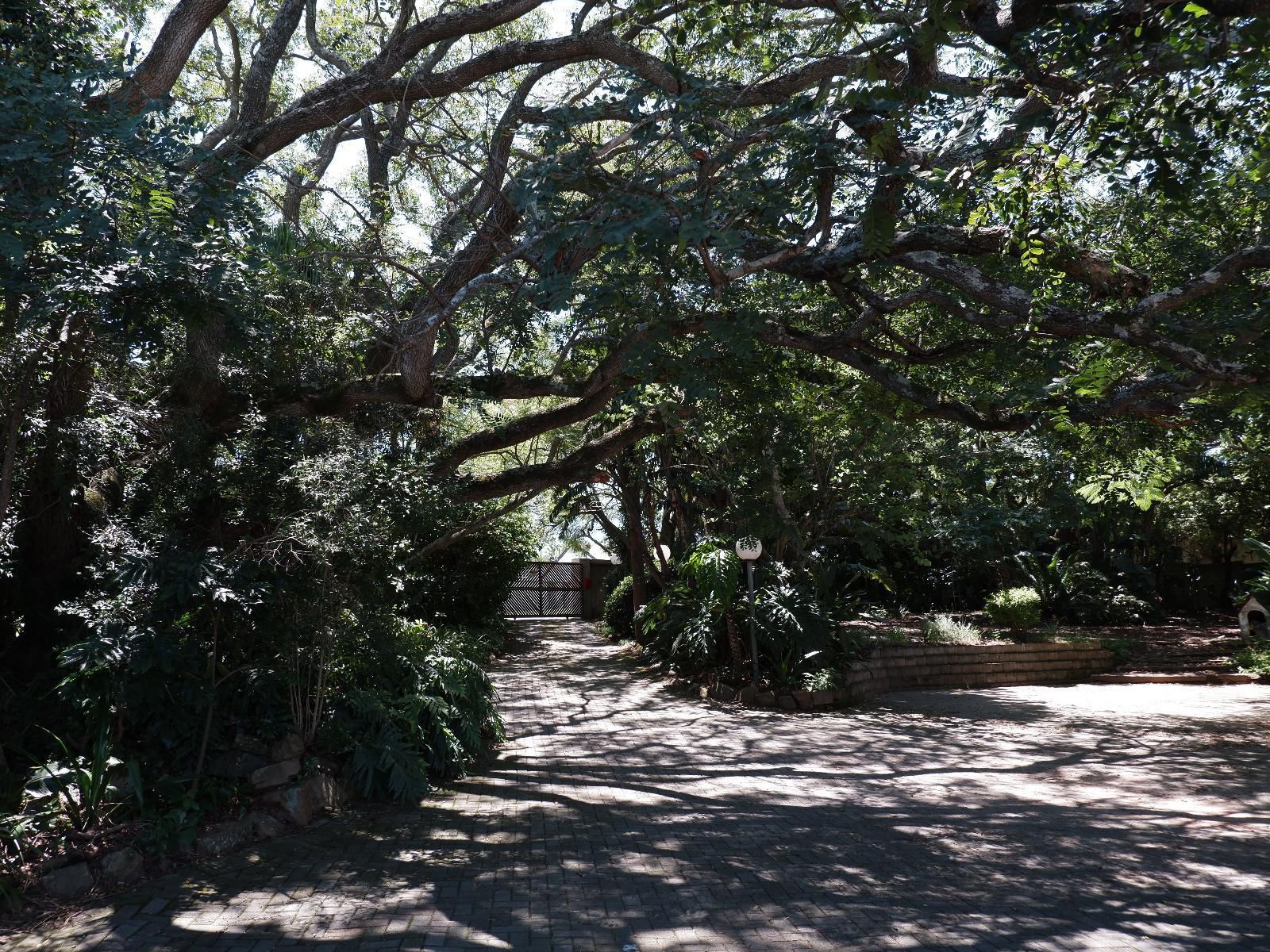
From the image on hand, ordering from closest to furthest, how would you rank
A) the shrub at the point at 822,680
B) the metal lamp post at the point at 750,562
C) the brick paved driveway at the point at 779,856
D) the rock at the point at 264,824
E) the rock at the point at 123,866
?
1. the brick paved driveway at the point at 779,856
2. the rock at the point at 123,866
3. the rock at the point at 264,824
4. the metal lamp post at the point at 750,562
5. the shrub at the point at 822,680

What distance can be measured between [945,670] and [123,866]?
12177 mm

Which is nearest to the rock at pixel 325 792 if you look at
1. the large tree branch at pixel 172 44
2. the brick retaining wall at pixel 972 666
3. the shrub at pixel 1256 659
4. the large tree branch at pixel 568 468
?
the large tree branch at pixel 568 468

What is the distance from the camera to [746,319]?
6.27 meters

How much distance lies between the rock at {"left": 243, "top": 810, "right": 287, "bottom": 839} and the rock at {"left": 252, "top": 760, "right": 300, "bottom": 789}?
10.5 inches

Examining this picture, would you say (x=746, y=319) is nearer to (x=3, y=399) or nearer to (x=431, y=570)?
(x=3, y=399)

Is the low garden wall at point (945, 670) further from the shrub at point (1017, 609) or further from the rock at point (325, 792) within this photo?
the rock at point (325, 792)

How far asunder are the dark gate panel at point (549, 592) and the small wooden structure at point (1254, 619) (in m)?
16.3

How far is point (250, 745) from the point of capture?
23.1 ft

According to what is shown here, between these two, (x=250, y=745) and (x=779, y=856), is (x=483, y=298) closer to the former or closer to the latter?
(x=250, y=745)

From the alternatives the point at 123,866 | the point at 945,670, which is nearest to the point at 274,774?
the point at 123,866

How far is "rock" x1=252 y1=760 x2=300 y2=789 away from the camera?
679 centimetres

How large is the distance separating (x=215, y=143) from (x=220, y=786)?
7.31 meters

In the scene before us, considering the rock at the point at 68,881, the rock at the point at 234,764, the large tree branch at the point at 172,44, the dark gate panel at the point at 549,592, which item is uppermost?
the large tree branch at the point at 172,44

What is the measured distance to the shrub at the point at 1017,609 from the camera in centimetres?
1642
